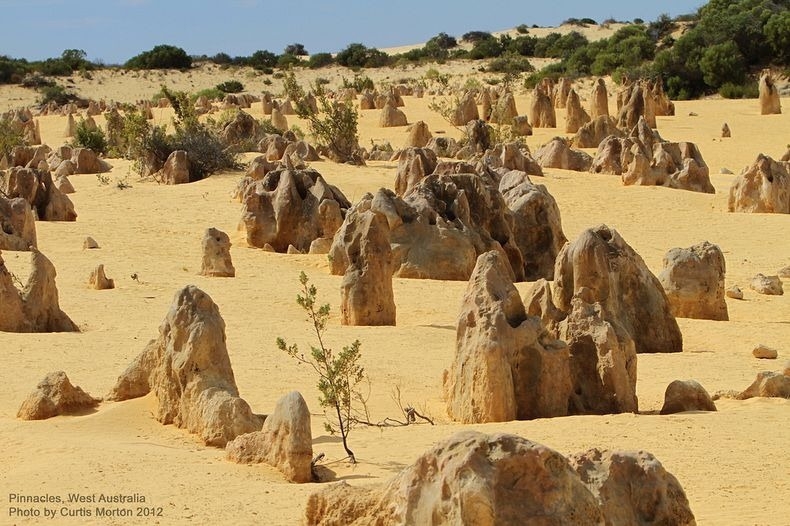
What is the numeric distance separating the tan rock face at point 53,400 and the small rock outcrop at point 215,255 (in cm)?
657

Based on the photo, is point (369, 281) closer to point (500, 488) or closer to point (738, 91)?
point (500, 488)

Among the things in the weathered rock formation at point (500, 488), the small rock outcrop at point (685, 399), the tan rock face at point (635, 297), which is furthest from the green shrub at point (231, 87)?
the weathered rock formation at point (500, 488)

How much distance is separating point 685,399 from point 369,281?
4.47 meters

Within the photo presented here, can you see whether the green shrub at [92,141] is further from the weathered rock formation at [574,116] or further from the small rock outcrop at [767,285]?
the small rock outcrop at [767,285]

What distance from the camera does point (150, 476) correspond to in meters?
6.79

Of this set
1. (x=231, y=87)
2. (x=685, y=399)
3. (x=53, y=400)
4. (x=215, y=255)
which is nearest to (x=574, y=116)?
(x=215, y=255)

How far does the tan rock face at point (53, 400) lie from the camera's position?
8383mm

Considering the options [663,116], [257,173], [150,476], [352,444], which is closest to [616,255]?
[352,444]

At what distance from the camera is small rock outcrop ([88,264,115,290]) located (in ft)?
46.7

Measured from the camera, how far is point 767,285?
14938 millimetres

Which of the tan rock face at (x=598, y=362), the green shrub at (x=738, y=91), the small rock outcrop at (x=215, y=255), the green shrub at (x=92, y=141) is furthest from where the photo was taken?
the green shrub at (x=738, y=91)

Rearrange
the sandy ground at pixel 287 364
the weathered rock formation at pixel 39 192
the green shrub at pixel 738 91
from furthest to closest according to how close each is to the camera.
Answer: the green shrub at pixel 738 91, the weathered rock formation at pixel 39 192, the sandy ground at pixel 287 364

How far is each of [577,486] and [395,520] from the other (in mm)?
712

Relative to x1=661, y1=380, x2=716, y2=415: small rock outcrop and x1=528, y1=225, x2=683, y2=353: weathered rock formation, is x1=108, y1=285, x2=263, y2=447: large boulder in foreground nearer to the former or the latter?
x1=661, y1=380, x2=716, y2=415: small rock outcrop
